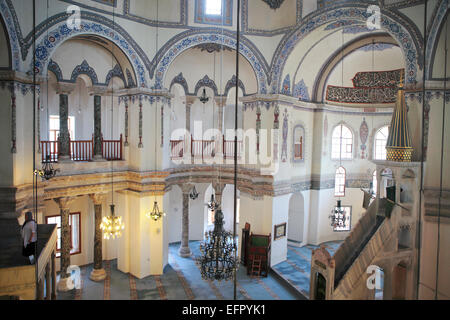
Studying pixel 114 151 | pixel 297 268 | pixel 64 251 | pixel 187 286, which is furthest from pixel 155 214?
pixel 297 268

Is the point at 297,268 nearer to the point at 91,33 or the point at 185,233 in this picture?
the point at 185,233

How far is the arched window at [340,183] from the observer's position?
14938 millimetres

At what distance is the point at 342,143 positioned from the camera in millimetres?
14930

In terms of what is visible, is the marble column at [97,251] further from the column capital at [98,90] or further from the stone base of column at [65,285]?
the column capital at [98,90]

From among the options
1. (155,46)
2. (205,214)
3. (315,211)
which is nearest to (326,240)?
(315,211)

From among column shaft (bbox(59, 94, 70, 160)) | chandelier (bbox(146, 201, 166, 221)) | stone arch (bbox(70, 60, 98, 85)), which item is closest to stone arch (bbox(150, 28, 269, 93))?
stone arch (bbox(70, 60, 98, 85))

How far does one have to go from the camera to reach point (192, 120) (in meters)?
14.7

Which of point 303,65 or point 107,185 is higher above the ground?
point 303,65

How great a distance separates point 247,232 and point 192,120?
541cm

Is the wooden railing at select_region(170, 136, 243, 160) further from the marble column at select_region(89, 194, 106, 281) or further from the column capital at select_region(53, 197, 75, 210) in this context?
the column capital at select_region(53, 197, 75, 210)

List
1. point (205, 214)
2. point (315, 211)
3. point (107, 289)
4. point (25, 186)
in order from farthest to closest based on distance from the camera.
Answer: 1. point (205, 214)
2. point (315, 211)
3. point (107, 289)
4. point (25, 186)

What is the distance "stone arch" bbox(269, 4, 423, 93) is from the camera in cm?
830

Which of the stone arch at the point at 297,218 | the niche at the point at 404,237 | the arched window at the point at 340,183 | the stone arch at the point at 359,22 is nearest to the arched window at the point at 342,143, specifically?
the arched window at the point at 340,183

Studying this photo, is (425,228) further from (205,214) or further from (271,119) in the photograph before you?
(205,214)
